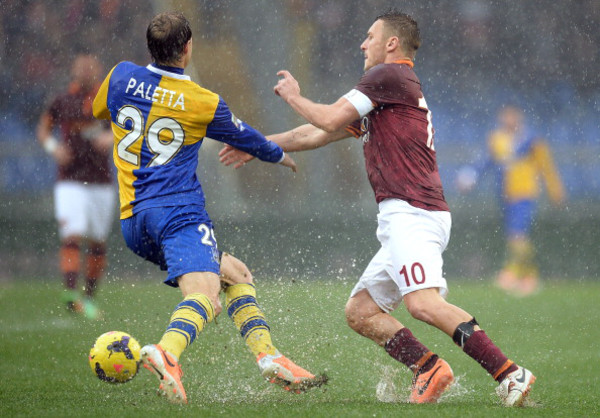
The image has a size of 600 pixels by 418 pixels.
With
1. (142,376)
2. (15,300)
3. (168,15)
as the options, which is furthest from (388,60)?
(15,300)

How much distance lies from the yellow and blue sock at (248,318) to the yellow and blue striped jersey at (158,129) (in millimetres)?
519

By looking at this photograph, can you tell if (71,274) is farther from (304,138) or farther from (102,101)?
(102,101)

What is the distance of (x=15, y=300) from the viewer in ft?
32.1

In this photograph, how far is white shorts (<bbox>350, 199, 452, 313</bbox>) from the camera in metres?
4.37

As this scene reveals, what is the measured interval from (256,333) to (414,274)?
838mm

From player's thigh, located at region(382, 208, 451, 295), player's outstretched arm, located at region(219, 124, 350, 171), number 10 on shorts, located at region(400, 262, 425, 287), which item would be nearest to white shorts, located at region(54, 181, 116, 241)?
player's outstretched arm, located at region(219, 124, 350, 171)

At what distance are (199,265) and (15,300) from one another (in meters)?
6.12

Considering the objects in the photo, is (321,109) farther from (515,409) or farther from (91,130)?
(91,130)

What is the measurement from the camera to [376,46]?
4.86m

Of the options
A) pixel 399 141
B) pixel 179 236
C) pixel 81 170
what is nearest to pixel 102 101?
pixel 179 236

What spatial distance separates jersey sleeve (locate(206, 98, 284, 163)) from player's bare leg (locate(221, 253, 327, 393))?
1.85ft

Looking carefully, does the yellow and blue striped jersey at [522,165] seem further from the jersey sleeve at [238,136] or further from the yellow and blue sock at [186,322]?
the yellow and blue sock at [186,322]

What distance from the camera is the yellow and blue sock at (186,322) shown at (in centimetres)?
405

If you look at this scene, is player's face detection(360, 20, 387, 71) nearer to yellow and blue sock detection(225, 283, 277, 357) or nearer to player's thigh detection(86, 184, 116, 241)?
yellow and blue sock detection(225, 283, 277, 357)
